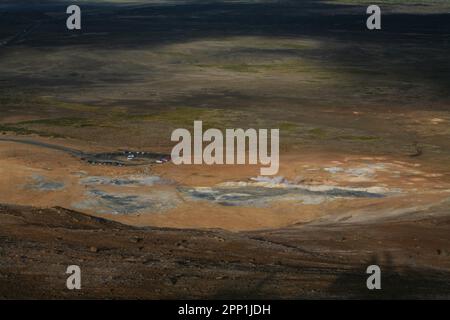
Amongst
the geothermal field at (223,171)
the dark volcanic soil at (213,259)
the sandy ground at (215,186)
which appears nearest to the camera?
the dark volcanic soil at (213,259)

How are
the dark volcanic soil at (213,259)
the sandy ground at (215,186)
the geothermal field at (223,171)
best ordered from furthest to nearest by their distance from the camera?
the sandy ground at (215,186) → the geothermal field at (223,171) → the dark volcanic soil at (213,259)

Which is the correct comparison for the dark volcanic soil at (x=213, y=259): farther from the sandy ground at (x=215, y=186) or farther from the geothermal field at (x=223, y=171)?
the sandy ground at (x=215, y=186)

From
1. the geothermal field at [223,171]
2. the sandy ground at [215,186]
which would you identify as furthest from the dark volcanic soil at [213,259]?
the sandy ground at [215,186]

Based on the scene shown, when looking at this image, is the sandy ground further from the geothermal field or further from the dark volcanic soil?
the dark volcanic soil

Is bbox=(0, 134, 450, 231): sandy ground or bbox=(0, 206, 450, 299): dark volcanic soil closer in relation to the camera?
bbox=(0, 206, 450, 299): dark volcanic soil

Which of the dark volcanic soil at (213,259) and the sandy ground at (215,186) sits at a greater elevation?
the dark volcanic soil at (213,259)

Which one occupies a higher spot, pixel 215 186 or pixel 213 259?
pixel 213 259

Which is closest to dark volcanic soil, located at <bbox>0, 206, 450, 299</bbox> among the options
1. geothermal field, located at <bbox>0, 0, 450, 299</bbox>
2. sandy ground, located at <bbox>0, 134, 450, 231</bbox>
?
geothermal field, located at <bbox>0, 0, 450, 299</bbox>

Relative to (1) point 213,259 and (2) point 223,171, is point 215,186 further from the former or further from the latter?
(1) point 213,259

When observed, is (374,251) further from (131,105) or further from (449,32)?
(449,32)

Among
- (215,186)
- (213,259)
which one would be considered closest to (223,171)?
(215,186)
